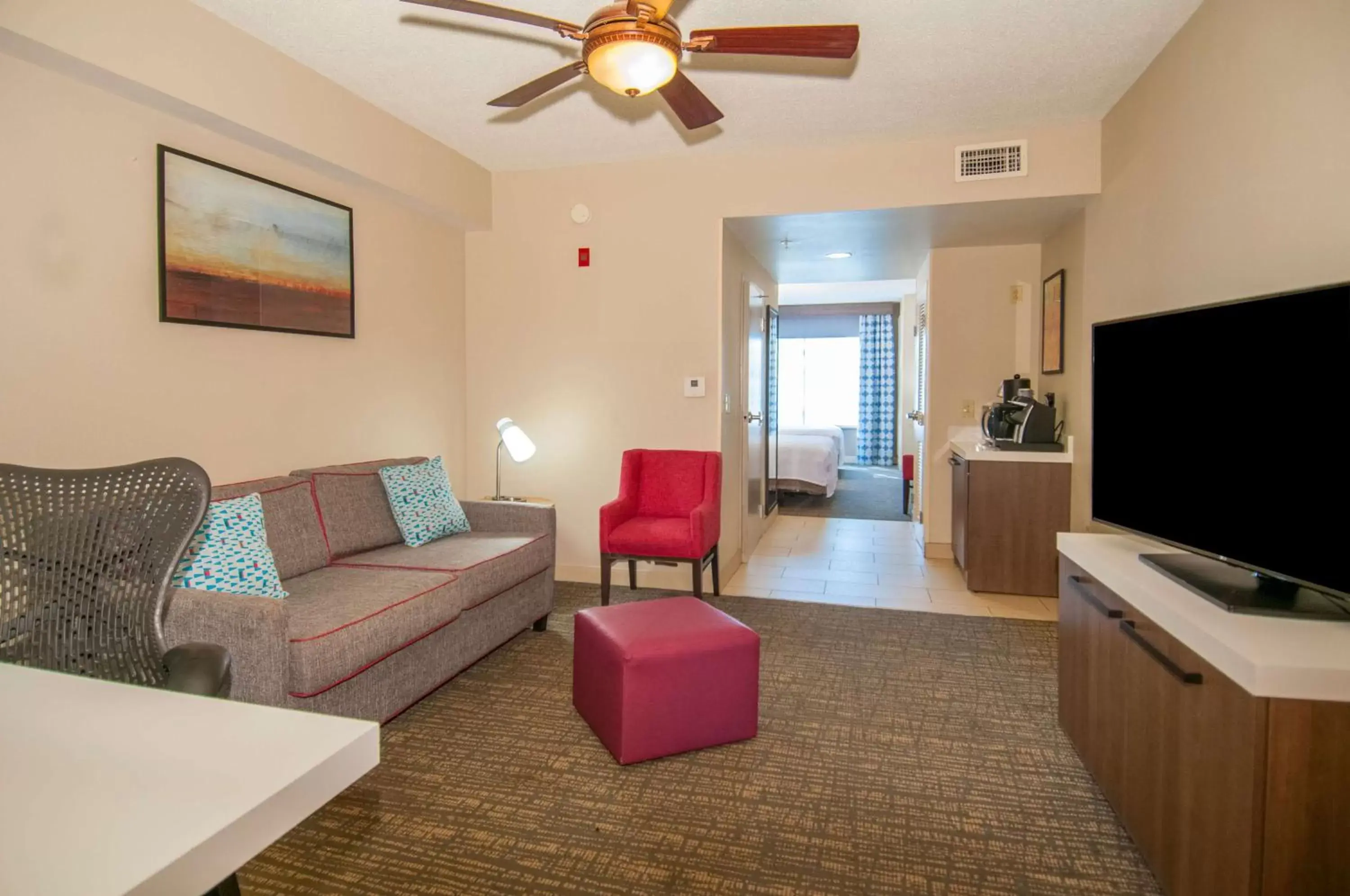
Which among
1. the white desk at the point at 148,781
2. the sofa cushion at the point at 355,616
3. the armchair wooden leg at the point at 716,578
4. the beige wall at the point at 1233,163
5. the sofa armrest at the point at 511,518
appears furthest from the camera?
the armchair wooden leg at the point at 716,578

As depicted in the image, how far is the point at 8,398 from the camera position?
2266 mm

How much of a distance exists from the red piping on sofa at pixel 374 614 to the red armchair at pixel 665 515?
4.07 ft

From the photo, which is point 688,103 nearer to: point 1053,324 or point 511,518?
point 511,518

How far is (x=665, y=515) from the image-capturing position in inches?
169

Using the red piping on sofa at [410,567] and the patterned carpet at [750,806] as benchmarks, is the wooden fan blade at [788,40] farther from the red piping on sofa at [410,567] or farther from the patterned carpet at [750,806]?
the patterned carpet at [750,806]

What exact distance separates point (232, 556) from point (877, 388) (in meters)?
9.71

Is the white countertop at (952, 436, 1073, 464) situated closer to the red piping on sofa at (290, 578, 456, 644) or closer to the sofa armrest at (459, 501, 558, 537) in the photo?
the sofa armrest at (459, 501, 558, 537)

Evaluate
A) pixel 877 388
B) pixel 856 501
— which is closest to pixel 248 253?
pixel 856 501

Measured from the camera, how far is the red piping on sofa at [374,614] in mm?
2174

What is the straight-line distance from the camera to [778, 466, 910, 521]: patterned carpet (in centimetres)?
732

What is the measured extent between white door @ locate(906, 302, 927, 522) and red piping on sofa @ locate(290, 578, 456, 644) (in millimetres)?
3959

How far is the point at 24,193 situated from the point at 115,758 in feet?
7.87

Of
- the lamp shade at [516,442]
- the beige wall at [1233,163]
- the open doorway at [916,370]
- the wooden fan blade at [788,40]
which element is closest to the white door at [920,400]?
the open doorway at [916,370]

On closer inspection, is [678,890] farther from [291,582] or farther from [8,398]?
[8,398]
